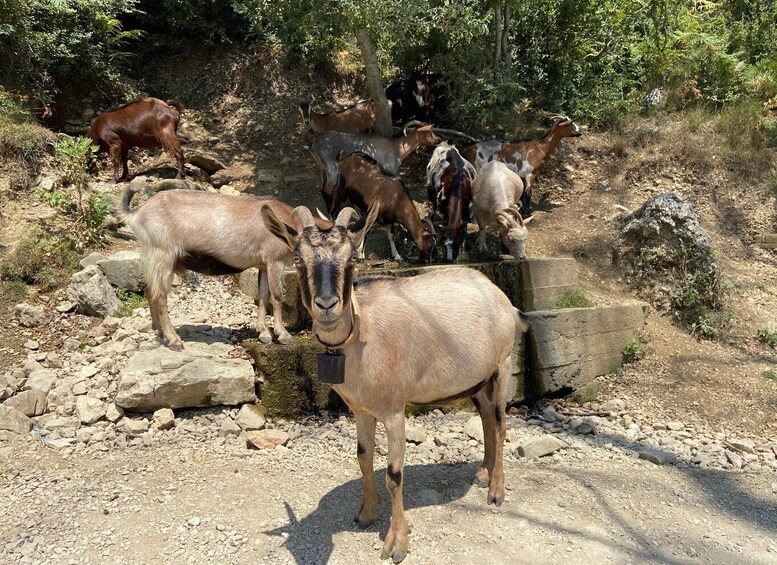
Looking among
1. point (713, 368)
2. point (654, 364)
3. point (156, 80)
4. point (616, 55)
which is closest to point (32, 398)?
point (654, 364)

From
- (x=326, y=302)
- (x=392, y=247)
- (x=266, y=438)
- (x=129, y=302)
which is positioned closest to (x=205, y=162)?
(x=392, y=247)

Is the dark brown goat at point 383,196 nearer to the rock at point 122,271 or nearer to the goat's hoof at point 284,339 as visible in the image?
the goat's hoof at point 284,339

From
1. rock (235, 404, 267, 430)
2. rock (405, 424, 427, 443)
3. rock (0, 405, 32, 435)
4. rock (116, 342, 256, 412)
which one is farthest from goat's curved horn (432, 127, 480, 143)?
rock (0, 405, 32, 435)

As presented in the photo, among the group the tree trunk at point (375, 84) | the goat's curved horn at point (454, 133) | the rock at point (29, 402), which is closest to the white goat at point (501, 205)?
the goat's curved horn at point (454, 133)

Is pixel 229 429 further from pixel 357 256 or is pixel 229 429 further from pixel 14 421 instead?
pixel 357 256

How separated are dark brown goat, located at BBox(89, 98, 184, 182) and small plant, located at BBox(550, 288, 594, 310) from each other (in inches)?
244

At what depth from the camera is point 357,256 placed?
3.80 m

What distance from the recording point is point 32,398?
18.2ft

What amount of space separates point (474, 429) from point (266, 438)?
2077mm

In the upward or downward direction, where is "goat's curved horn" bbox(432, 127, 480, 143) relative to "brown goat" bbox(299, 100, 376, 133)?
downward

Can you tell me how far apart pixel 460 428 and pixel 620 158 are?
27.8 ft

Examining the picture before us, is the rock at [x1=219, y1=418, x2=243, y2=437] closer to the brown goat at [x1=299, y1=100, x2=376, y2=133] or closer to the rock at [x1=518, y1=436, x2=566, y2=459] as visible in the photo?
the rock at [x1=518, y1=436, x2=566, y2=459]

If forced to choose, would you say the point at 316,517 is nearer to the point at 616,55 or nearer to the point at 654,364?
the point at 654,364

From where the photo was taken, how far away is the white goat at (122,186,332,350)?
6133 mm
